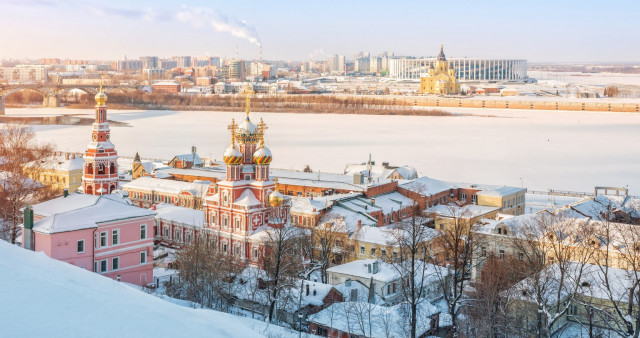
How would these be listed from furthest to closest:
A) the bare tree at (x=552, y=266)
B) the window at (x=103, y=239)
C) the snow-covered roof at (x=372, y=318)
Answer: the window at (x=103, y=239) < the snow-covered roof at (x=372, y=318) < the bare tree at (x=552, y=266)

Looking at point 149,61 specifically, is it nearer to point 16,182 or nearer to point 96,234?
point 16,182

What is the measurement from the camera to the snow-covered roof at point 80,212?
1495cm

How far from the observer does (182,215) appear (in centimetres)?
2042

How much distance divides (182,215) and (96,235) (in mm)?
5067

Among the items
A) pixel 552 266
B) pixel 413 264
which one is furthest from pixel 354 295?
pixel 552 266

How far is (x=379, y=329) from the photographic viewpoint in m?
12.0

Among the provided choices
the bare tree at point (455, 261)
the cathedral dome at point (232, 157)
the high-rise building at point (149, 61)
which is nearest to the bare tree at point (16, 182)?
the cathedral dome at point (232, 157)

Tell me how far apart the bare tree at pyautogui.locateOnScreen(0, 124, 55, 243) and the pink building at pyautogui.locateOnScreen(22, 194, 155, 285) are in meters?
2.26

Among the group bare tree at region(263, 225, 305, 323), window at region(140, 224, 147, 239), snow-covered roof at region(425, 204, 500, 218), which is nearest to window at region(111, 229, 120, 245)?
window at region(140, 224, 147, 239)

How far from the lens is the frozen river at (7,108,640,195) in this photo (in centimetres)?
3127

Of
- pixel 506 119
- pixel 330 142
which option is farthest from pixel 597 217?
pixel 506 119

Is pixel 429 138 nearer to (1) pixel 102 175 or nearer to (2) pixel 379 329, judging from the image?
(1) pixel 102 175

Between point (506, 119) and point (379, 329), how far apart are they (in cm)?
5416

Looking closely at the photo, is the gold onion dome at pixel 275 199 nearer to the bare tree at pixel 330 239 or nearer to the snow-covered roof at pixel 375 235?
the bare tree at pixel 330 239
